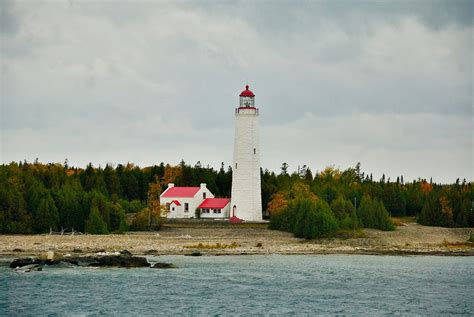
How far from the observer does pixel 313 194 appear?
79.9 meters

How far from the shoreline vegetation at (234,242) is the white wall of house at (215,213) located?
4.29m

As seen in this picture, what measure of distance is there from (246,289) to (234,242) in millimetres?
22230

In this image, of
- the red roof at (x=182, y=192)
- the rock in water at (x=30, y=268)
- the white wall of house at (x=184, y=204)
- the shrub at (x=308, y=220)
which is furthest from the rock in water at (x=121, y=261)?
the red roof at (x=182, y=192)

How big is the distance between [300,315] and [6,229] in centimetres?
3688

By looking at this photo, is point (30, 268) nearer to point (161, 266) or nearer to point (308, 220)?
point (161, 266)

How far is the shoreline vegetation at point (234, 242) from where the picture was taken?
60219 millimetres

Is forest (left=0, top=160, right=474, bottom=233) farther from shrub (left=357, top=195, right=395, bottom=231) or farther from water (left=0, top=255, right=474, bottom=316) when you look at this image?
water (left=0, top=255, right=474, bottom=316)

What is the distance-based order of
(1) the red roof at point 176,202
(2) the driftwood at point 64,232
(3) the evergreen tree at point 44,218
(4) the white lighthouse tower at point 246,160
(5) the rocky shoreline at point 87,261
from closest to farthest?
(5) the rocky shoreline at point 87,261, (2) the driftwood at point 64,232, (3) the evergreen tree at point 44,218, (4) the white lighthouse tower at point 246,160, (1) the red roof at point 176,202

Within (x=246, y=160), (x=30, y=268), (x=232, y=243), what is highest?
(x=246, y=160)

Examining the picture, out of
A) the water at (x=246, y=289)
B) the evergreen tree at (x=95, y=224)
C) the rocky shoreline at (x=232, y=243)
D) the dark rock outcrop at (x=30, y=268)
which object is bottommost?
the water at (x=246, y=289)

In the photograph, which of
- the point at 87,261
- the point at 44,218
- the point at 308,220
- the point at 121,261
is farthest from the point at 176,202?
the point at 121,261

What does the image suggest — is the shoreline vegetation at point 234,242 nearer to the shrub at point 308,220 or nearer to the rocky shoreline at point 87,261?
the shrub at point 308,220

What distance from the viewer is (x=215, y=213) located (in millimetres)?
82938

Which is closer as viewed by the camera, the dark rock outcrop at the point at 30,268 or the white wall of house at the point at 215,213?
the dark rock outcrop at the point at 30,268
